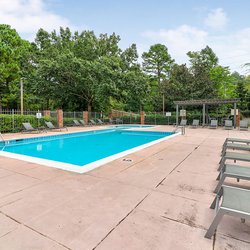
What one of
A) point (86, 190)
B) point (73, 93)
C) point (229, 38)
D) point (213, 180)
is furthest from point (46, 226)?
point (229, 38)

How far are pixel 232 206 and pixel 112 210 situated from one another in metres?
1.48

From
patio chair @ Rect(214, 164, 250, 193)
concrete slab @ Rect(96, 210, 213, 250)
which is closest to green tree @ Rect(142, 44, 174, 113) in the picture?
patio chair @ Rect(214, 164, 250, 193)

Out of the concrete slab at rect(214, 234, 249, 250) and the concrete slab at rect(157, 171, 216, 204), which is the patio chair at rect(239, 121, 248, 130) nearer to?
the concrete slab at rect(157, 171, 216, 204)

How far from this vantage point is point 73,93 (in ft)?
71.3

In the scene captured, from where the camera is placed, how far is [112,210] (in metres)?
2.55

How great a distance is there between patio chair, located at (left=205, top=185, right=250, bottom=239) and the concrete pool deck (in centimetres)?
20

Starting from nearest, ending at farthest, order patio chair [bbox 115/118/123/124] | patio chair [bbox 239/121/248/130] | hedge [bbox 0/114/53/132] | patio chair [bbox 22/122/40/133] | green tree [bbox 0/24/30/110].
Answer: hedge [bbox 0/114/53/132] < patio chair [bbox 22/122/40/133] < patio chair [bbox 239/121/248/130] < green tree [bbox 0/24/30/110] < patio chair [bbox 115/118/123/124]

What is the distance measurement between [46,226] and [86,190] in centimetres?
105

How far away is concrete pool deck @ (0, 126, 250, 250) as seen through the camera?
195 centimetres

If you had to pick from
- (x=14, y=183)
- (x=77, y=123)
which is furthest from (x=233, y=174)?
(x=77, y=123)

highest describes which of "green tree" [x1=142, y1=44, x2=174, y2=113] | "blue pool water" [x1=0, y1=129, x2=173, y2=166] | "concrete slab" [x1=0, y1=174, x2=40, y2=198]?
"green tree" [x1=142, y1=44, x2=174, y2=113]

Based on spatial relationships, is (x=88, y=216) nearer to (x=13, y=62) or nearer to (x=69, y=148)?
(x=69, y=148)

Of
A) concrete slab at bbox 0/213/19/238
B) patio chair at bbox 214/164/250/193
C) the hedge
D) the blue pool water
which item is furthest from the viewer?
the hedge

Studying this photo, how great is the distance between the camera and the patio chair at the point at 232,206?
1901 mm
